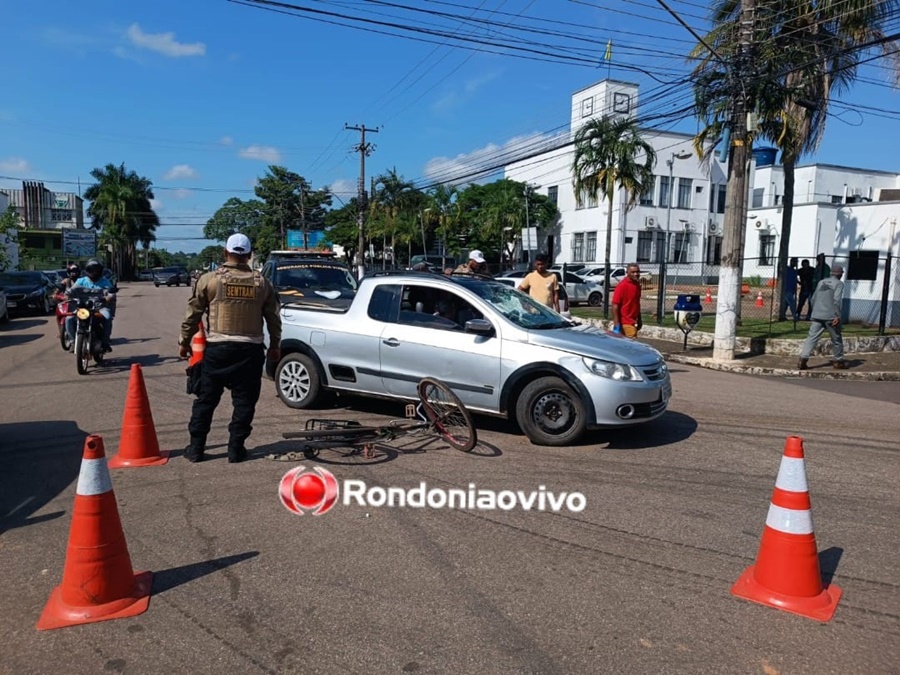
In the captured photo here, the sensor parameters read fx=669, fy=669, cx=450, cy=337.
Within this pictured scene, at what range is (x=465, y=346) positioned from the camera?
21.9 feet

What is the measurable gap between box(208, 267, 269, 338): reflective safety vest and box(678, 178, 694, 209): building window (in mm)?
42464

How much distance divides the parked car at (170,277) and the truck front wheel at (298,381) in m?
47.9

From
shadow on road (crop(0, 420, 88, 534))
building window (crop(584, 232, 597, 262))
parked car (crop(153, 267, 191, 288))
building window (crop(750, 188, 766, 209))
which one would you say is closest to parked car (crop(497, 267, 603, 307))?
building window (crop(584, 232, 597, 262))

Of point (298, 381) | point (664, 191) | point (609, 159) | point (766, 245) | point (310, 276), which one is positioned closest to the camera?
point (298, 381)

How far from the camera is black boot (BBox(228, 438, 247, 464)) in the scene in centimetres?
583

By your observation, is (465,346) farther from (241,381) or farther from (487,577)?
(487,577)

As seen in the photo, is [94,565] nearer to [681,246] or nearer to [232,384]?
[232,384]

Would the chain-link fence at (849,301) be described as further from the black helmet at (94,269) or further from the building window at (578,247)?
the building window at (578,247)

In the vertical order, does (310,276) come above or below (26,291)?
above

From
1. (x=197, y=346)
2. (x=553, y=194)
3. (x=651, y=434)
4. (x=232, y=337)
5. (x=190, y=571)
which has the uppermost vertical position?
(x=553, y=194)

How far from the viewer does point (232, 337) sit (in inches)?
220

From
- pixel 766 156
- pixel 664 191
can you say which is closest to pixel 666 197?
pixel 664 191

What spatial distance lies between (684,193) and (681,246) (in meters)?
3.49

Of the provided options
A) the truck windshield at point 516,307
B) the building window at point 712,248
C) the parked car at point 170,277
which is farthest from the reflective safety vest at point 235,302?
the parked car at point 170,277
